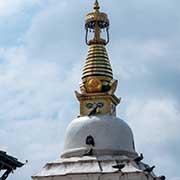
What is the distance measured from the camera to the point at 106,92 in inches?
2630

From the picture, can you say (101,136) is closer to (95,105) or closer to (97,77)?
(95,105)

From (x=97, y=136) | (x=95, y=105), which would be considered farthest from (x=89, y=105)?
(x=97, y=136)

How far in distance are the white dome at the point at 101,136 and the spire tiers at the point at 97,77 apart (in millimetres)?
1459

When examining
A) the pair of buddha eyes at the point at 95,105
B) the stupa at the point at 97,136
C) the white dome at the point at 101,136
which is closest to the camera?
the stupa at the point at 97,136

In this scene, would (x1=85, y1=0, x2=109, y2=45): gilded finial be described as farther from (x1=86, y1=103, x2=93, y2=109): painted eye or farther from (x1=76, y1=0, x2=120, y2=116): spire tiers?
(x1=86, y1=103, x2=93, y2=109): painted eye

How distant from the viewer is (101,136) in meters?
63.6

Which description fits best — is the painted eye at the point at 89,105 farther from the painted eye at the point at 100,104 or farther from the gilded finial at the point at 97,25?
the gilded finial at the point at 97,25

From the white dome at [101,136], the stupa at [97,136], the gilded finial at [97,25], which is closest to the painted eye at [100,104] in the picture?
the stupa at [97,136]

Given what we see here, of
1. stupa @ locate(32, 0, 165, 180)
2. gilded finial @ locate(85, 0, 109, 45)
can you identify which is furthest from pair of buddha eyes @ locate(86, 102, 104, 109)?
gilded finial @ locate(85, 0, 109, 45)

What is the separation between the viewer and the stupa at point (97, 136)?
59750mm

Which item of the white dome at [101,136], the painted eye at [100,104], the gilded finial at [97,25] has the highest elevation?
the gilded finial at [97,25]

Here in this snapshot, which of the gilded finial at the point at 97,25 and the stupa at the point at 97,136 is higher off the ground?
the gilded finial at the point at 97,25

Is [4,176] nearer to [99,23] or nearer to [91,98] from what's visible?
[91,98]

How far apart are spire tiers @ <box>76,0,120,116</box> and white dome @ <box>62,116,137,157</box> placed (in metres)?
1.46
